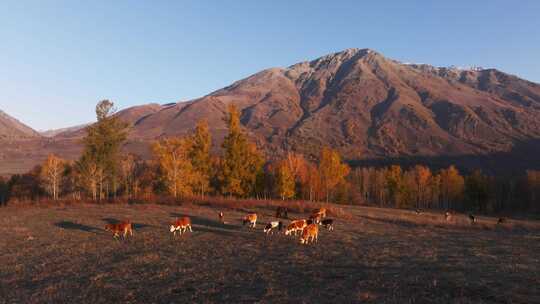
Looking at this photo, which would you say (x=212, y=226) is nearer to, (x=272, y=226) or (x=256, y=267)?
(x=272, y=226)

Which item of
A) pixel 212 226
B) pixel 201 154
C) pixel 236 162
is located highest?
pixel 201 154

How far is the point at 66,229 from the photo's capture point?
88.2ft

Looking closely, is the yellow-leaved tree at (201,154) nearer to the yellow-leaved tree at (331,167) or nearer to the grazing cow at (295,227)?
the yellow-leaved tree at (331,167)

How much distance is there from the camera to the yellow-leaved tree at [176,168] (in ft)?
188

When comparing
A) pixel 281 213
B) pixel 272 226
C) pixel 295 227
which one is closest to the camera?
pixel 295 227

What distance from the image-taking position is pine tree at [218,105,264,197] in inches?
2255

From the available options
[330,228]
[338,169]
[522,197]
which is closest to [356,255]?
[330,228]

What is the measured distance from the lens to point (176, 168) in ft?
187

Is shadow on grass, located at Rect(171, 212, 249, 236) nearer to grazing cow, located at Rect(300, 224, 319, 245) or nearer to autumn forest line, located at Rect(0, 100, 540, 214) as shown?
grazing cow, located at Rect(300, 224, 319, 245)

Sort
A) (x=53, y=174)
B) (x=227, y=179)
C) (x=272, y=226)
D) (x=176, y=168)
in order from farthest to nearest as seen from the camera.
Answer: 1. (x=53, y=174)
2. (x=227, y=179)
3. (x=176, y=168)
4. (x=272, y=226)

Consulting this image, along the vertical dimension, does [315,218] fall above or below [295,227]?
below

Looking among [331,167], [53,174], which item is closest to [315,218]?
[331,167]

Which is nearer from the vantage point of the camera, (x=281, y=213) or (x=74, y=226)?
(x=74, y=226)

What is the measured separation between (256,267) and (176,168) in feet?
142
